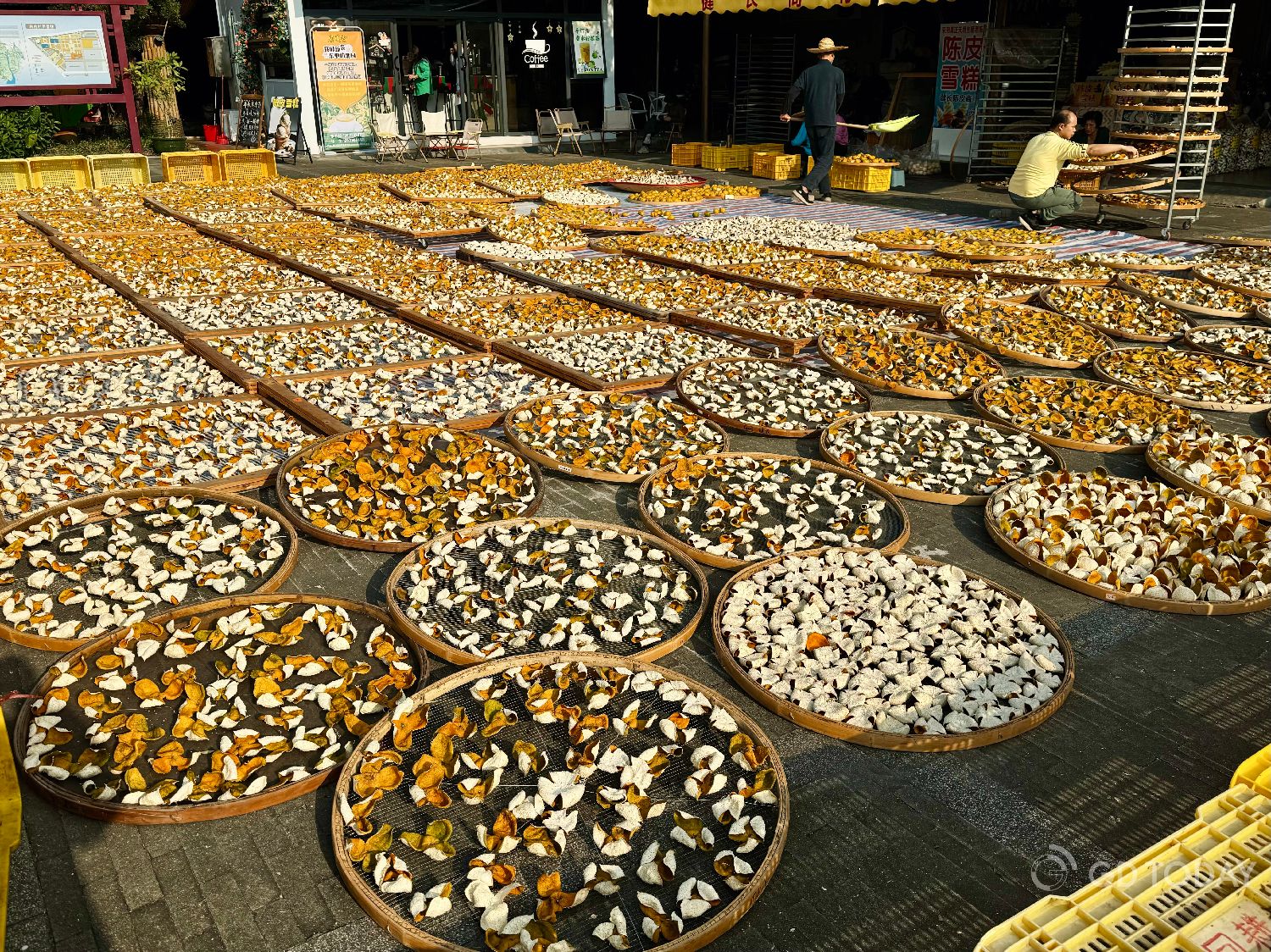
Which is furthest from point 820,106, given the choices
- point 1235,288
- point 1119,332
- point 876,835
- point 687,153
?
point 876,835

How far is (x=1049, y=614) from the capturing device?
275cm

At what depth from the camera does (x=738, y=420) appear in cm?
402

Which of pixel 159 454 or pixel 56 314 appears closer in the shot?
pixel 159 454

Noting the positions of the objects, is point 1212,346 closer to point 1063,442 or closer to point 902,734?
point 1063,442

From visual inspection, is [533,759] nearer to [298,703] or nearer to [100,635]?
[298,703]

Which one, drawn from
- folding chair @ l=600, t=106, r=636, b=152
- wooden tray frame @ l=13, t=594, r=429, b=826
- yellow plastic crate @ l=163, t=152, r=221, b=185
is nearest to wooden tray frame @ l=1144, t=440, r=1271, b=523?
wooden tray frame @ l=13, t=594, r=429, b=826

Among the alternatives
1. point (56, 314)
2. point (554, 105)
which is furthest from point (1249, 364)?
point (554, 105)

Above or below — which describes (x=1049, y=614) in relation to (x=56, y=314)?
below

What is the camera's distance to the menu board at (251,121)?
14.2 meters

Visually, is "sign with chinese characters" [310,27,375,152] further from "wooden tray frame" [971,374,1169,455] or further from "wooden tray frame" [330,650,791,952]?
"wooden tray frame" [330,650,791,952]

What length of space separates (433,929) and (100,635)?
4.23ft

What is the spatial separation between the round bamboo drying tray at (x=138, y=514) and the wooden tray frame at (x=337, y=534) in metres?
0.05

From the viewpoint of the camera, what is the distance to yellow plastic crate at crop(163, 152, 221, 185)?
11328 millimetres

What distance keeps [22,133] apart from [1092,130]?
1264cm
